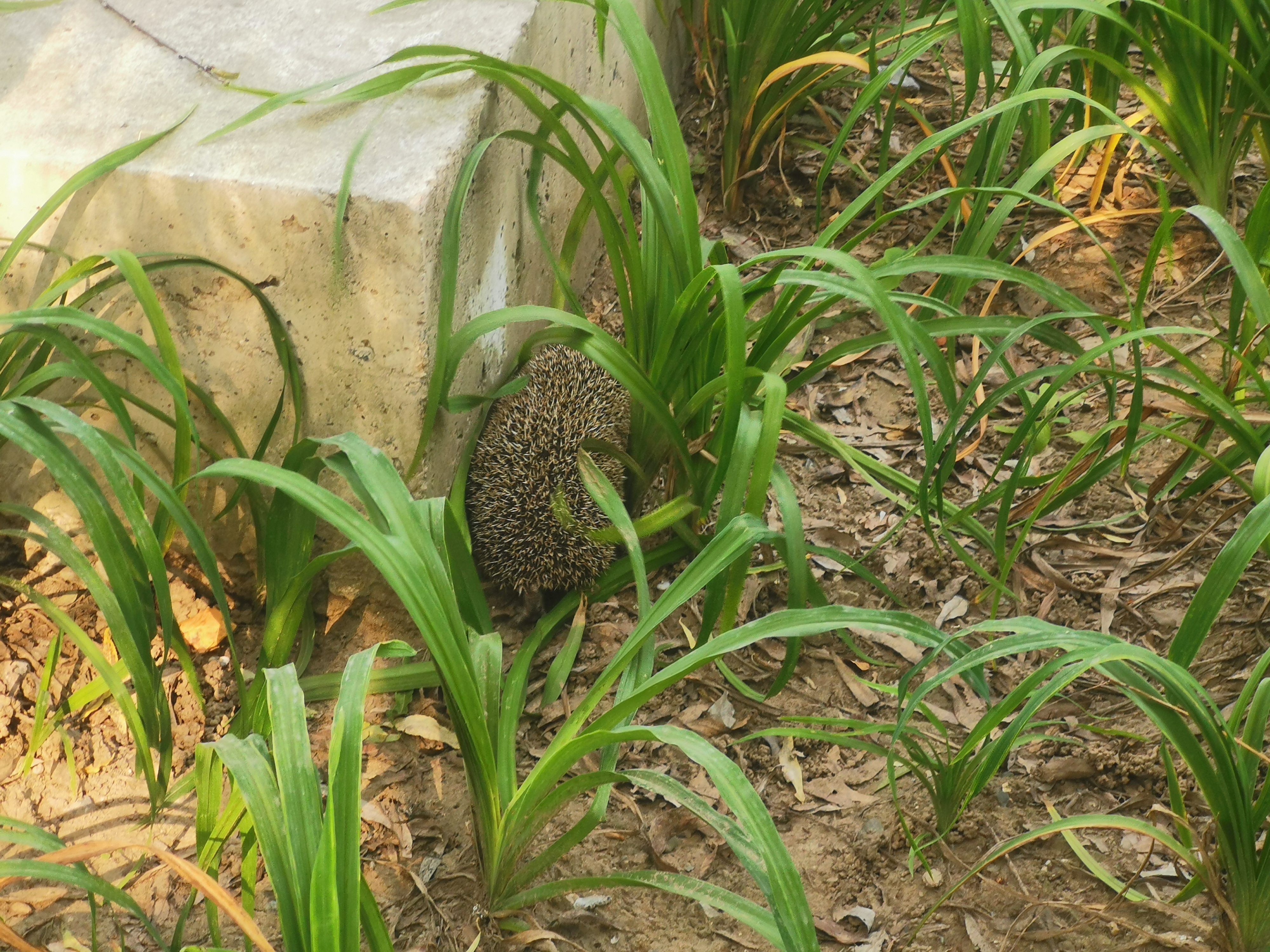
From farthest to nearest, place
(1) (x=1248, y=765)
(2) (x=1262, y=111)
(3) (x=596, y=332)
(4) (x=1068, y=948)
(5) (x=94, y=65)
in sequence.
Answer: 1. (2) (x=1262, y=111)
2. (5) (x=94, y=65)
3. (3) (x=596, y=332)
4. (4) (x=1068, y=948)
5. (1) (x=1248, y=765)

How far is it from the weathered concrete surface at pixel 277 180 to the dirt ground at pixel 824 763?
1.53ft

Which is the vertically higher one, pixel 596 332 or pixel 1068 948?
pixel 596 332

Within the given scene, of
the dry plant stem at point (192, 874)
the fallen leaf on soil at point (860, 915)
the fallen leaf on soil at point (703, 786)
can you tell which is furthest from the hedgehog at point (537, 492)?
the dry plant stem at point (192, 874)

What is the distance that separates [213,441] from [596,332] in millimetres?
747

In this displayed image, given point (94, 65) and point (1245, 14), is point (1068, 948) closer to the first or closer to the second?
point (1245, 14)

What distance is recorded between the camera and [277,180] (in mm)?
1829

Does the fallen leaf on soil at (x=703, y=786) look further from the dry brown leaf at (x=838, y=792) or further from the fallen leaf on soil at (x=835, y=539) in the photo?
the fallen leaf on soil at (x=835, y=539)

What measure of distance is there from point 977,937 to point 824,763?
0.40 m

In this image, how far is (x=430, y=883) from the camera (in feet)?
5.98

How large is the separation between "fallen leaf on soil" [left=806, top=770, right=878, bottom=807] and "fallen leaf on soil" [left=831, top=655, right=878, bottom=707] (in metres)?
0.15

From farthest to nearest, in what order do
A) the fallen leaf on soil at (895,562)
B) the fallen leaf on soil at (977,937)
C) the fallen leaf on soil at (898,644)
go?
the fallen leaf on soil at (895,562), the fallen leaf on soil at (898,644), the fallen leaf on soil at (977,937)

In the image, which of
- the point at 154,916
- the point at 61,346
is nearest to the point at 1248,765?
the point at 154,916

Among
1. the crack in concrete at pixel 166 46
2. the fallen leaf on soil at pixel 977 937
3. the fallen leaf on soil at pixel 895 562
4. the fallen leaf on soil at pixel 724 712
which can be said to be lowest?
the fallen leaf on soil at pixel 977 937

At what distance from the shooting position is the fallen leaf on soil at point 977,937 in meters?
1.67
